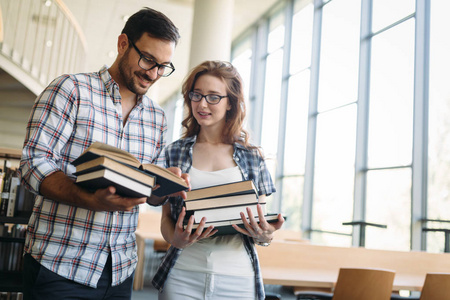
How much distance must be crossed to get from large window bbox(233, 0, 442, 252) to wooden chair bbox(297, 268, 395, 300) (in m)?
1.84

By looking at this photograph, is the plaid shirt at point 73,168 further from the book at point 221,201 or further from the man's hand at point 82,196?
the book at point 221,201

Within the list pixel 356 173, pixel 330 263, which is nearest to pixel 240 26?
pixel 356 173

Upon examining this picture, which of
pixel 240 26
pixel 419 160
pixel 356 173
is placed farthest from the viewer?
pixel 240 26

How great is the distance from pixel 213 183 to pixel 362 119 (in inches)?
196

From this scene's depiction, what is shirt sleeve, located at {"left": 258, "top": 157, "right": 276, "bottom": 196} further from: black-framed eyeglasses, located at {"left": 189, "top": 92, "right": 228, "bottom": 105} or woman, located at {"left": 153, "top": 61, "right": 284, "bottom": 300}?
black-framed eyeglasses, located at {"left": 189, "top": 92, "right": 228, "bottom": 105}

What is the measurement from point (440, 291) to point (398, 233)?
3049 millimetres

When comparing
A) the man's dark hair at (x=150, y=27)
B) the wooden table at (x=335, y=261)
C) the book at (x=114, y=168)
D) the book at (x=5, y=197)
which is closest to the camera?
the book at (x=114, y=168)

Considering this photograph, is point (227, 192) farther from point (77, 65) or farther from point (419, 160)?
point (77, 65)

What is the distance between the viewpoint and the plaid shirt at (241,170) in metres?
1.54

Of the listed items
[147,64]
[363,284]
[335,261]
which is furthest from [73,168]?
[335,261]

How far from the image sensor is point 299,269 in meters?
3.28

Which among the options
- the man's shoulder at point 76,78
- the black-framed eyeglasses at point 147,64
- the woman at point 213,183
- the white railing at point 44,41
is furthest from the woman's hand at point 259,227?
the white railing at point 44,41

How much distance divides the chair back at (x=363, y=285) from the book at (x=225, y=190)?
4.58 feet

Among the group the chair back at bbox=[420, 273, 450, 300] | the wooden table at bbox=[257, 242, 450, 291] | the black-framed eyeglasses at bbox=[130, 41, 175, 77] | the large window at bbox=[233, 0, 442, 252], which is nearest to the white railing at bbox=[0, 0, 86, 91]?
the large window at bbox=[233, 0, 442, 252]
